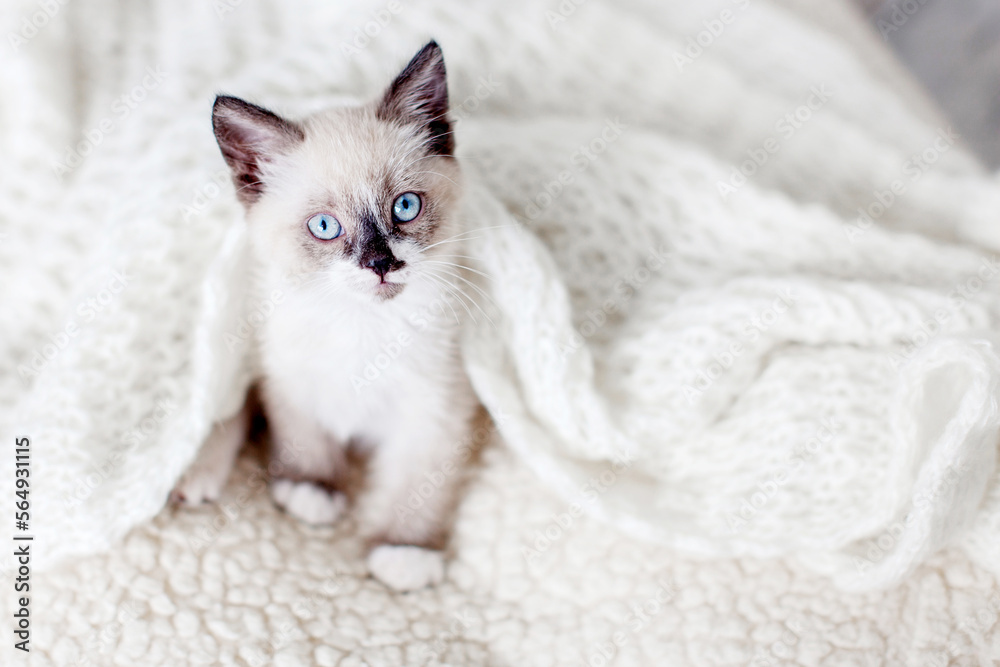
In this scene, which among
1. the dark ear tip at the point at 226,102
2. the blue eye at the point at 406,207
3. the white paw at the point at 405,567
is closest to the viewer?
the dark ear tip at the point at 226,102

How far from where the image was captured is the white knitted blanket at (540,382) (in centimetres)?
102

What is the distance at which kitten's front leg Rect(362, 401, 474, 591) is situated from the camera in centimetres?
116

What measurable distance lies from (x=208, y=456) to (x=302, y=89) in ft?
2.17

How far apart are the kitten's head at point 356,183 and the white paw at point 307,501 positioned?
1.31 ft

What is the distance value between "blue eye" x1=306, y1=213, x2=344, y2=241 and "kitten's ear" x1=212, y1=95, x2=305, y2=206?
106mm

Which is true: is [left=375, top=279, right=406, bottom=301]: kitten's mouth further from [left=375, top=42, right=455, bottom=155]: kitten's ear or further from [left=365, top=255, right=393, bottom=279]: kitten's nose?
[left=375, top=42, right=455, bottom=155]: kitten's ear

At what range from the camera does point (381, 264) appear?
0.96 meters

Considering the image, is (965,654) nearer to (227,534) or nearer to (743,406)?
(743,406)

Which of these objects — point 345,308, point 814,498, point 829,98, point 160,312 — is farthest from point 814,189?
point 160,312

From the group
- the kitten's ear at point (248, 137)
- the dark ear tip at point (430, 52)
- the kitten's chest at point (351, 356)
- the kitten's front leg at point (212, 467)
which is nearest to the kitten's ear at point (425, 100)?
the dark ear tip at point (430, 52)

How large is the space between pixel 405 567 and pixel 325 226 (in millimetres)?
542

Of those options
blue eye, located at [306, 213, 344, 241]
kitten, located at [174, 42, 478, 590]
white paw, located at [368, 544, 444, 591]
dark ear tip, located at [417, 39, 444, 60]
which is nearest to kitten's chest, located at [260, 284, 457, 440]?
kitten, located at [174, 42, 478, 590]

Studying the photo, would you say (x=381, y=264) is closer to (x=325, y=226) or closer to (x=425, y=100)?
(x=325, y=226)

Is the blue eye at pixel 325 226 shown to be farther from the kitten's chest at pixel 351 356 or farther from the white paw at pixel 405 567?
the white paw at pixel 405 567
